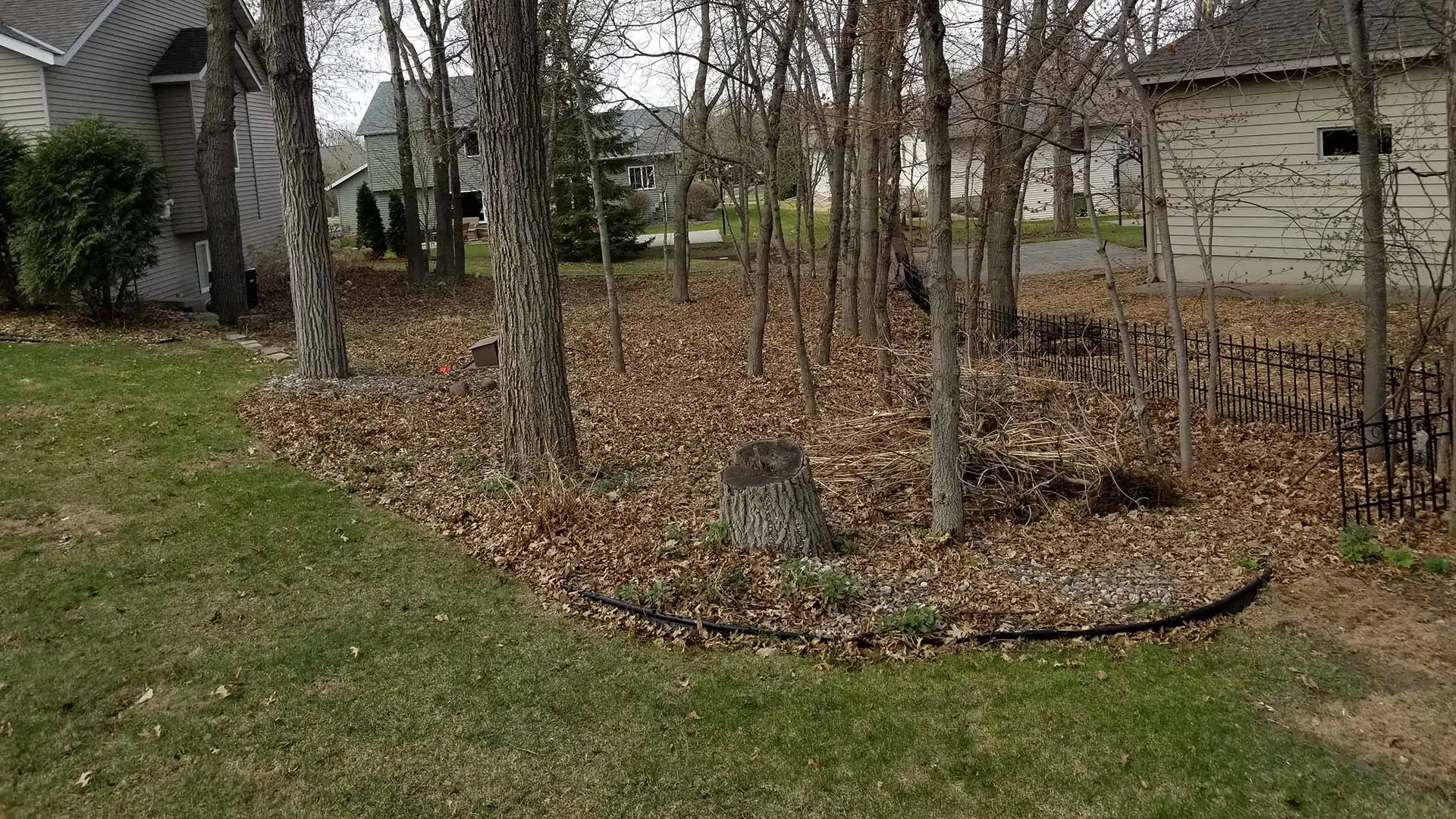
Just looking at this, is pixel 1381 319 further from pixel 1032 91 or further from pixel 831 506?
pixel 831 506

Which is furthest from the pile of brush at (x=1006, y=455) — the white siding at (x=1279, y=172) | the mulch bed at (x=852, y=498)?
the white siding at (x=1279, y=172)

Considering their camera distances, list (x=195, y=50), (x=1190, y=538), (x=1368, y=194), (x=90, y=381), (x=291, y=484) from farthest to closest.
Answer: (x=195, y=50) → (x=90, y=381) → (x=291, y=484) → (x=1368, y=194) → (x=1190, y=538)

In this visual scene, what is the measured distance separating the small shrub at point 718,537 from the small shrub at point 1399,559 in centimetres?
374

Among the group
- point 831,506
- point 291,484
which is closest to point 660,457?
point 831,506

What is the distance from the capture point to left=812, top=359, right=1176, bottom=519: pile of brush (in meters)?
7.00

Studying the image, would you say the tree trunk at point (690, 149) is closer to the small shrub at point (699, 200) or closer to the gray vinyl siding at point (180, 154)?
the gray vinyl siding at point (180, 154)

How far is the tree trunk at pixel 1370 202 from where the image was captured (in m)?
7.03

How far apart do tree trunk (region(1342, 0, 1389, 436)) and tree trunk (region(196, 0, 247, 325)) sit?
49.1 ft

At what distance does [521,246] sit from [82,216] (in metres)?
9.67

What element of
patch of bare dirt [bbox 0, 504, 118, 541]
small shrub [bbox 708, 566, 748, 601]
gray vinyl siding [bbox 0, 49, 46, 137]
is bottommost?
small shrub [bbox 708, 566, 748, 601]

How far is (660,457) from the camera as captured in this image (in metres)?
8.68

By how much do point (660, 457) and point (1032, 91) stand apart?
14.5ft

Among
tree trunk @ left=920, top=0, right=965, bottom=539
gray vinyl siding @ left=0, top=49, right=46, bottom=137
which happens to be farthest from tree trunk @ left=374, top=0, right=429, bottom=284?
tree trunk @ left=920, top=0, right=965, bottom=539

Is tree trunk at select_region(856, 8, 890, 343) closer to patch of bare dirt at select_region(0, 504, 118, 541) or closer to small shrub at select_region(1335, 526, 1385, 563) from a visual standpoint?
small shrub at select_region(1335, 526, 1385, 563)
